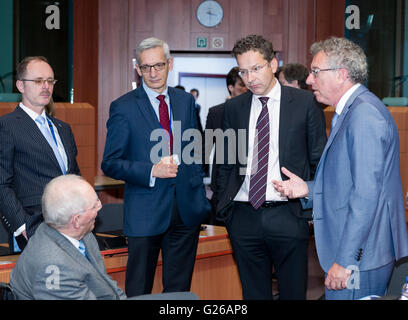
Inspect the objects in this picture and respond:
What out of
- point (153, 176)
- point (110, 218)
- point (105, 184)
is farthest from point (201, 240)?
point (105, 184)

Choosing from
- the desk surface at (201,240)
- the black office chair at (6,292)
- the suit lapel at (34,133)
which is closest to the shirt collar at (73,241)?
the black office chair at (6,292)

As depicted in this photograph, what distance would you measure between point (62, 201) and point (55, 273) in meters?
0.29

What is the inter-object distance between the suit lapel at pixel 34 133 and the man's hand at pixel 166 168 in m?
0.58

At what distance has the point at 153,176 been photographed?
118 inches

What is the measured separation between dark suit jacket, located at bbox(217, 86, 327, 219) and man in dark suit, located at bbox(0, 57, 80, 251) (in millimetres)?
958

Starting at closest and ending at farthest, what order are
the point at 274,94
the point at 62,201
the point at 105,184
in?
the point at 62,201, the point at 274,94, the point at 105,184

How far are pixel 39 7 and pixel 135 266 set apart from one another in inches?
216

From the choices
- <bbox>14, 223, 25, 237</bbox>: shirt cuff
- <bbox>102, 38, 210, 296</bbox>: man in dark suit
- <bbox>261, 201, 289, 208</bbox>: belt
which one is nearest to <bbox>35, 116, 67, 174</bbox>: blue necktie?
<bbox>102, 38, 210, 296</bbox>: man in dark suit

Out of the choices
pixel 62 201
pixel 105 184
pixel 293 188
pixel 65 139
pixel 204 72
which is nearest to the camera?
pixel 62 201

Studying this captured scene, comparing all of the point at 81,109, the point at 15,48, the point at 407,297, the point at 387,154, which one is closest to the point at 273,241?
the point at 387,154

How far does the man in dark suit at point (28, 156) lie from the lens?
2943 millimetres

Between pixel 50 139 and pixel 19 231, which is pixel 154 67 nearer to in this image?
pixel 50 139

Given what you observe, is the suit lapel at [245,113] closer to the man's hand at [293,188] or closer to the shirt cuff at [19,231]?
the man's hand at [293,188]

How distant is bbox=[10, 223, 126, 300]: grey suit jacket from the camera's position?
1974 millimetres
